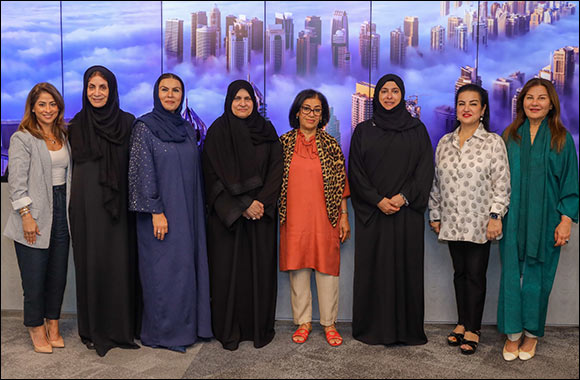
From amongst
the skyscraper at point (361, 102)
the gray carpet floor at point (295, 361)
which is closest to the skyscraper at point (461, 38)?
the skyscraper at point (361, 102)

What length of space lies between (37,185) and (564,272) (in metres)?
3.13

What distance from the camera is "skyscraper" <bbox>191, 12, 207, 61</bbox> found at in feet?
14.1

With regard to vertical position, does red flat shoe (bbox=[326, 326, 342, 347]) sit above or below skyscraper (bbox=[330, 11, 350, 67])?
below

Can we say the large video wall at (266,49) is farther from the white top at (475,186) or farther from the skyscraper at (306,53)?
the white top at (475,186)

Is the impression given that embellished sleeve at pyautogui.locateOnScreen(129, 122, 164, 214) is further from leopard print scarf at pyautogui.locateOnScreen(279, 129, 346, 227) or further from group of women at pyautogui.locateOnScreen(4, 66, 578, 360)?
leopard print scarf at pyautogui.locateOnScreen(279, 129, 346, 227)

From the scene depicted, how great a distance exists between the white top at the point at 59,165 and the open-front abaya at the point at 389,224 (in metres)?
1.56

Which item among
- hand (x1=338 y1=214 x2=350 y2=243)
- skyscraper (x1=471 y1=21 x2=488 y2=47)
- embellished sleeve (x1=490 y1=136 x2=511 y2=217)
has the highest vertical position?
skyscraper (x1=471 y1=21 x2=488 y2=47)

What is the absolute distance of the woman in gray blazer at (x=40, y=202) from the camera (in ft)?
8.33

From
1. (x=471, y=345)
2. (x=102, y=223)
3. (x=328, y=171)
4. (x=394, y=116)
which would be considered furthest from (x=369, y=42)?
(x=102, y=223)

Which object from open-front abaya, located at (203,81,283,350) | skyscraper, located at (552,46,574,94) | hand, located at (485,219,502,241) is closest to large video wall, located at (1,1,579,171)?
skyscraper, located at (552,46,574,94)

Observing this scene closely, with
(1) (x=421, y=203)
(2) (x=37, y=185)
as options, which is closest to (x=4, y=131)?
(2) (x=37, y=185)

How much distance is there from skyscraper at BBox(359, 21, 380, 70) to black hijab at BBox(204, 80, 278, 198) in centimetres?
191

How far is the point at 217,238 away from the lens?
273cm

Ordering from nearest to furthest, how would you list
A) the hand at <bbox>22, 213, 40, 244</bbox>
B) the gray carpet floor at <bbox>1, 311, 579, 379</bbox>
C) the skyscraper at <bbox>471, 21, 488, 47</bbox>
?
the gray carpet floor at <bbox>1, 311, 579, 379</bbox> < the hand at <bbox>22, 213, 40, 244</bbox> < the skyscraper at <bbox>471, 21, 488, 47</bbox>
